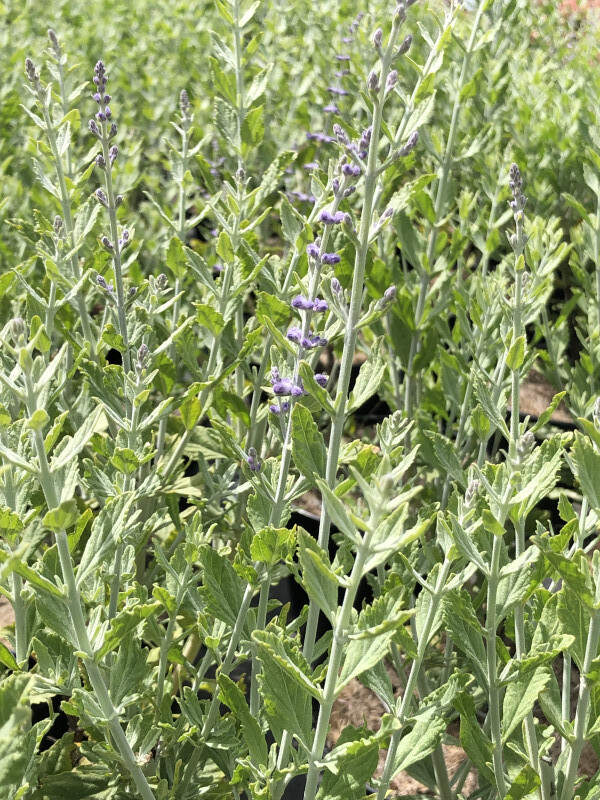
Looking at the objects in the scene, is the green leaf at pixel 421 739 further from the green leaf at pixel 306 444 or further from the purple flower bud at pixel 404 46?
the purple flower bud at pixel 404 46

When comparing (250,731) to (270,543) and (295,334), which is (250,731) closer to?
(270,543)

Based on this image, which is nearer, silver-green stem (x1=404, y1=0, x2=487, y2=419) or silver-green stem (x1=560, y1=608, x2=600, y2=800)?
silver-green stem (x1=560, y1=608, x2=600, y2=800)

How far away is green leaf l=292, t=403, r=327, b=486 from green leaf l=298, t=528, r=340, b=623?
0.21m

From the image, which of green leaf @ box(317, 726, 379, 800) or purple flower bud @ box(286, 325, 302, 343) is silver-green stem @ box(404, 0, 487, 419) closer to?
purple flower bud @ box(286, 325, 302, 343)

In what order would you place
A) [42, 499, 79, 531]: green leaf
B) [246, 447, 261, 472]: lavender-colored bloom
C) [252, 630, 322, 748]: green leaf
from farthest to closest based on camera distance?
[246, 447, 261, 472]: lavender-colored bloom → [252, 630, 322, 748]: green leaf → [42, 499, 79, 531]: green leaf

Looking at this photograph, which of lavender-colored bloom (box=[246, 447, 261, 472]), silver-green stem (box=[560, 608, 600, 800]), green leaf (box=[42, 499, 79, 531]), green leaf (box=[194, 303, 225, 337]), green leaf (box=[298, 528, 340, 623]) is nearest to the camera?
green leaf (box=[42, 499, 79, 531])

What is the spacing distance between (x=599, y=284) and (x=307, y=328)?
190 cm

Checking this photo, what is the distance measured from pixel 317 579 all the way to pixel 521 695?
22.4 inches

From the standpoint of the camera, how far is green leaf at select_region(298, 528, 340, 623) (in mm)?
1357

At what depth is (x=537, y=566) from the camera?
186 centimetres

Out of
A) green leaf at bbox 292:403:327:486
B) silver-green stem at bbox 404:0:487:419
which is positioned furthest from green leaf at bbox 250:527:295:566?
silver-green stem at bbox 404:0:487:419

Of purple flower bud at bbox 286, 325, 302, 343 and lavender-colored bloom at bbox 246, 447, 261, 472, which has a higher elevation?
purple flower bud at bbox 286, 325, 302, 343

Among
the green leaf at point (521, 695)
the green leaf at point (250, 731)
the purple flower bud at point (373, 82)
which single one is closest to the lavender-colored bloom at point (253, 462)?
the green leaf at point (250, 731)

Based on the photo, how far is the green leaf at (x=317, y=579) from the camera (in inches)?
53.4
